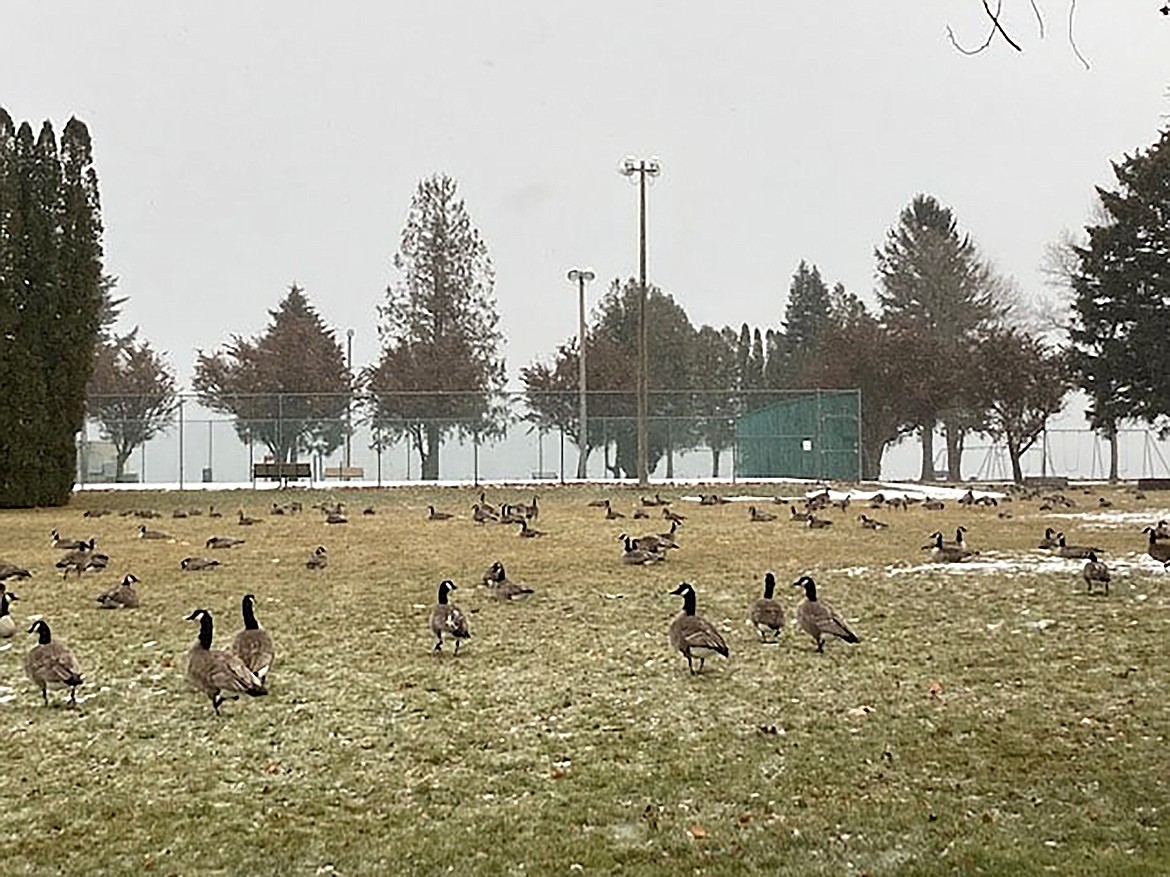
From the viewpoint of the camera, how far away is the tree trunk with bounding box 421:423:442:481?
205 ft

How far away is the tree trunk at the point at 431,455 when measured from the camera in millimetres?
62469

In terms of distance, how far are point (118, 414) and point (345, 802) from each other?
59.8 meters

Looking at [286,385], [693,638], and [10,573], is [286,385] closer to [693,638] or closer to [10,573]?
[10,573]

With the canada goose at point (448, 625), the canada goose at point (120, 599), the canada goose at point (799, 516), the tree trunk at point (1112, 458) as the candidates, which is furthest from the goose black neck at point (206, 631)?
the tree trunk at point (1112, 458)

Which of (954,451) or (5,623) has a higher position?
(954,451)

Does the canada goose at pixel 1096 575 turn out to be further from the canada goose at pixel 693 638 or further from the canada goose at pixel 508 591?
the canada goose at pixel 508 591

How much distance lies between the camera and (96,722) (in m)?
9.06

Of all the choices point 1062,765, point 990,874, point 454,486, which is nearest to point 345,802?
point 990,874

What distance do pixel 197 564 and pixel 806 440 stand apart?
45.9 meters

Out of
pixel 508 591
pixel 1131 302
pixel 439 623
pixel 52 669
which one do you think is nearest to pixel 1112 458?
pixel 1131 302

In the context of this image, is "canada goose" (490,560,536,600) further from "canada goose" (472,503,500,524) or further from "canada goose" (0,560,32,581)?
"canada goose" (472,503,500,524)

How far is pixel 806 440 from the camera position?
6206cm

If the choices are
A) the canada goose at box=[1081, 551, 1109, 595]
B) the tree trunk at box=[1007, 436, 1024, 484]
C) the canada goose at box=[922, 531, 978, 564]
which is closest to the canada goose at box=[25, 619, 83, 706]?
the canada goose at box=[1081, 551, 1109, 595]

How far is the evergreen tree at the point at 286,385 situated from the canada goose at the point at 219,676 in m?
52.8
